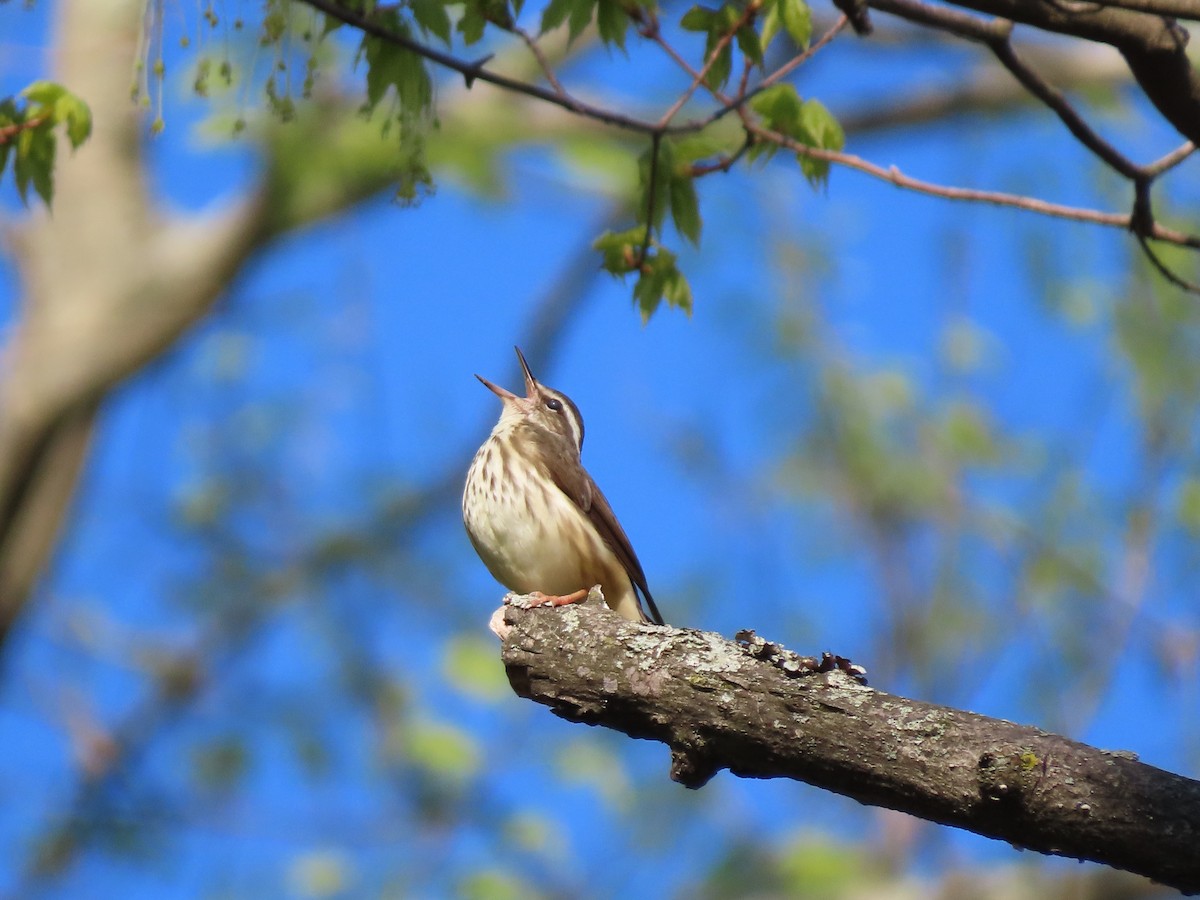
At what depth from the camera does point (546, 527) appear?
247 inches

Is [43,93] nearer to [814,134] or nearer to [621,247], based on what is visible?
[621,247]

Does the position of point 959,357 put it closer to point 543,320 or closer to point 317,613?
point 543,320

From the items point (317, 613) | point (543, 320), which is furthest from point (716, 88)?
point (317, 613)

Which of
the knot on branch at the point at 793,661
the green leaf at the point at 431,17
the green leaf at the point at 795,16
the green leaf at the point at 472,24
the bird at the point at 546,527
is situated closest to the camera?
the knot on branch at the point at 793,661

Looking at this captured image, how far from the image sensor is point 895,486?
15.5 meters

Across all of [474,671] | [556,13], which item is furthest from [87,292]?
[556,13]

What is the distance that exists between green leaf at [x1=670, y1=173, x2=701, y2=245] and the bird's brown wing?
6.18 ft

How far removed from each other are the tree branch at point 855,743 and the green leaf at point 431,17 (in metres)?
1.90

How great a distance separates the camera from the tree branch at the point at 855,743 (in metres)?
3.41

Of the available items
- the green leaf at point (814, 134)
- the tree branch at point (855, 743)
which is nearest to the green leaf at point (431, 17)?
the green leaf at point (814, 134)

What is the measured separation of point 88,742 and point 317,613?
2868 mm

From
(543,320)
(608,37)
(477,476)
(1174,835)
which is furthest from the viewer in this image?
(543,320)

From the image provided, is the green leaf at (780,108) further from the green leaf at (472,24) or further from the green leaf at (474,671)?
the green leaf at (474,671)

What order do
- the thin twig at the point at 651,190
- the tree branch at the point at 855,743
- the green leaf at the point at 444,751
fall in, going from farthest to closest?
the green leaf at the point at 444,751 < the thin twig at the point at 651,190 < the tree branch at the point at 855,743
